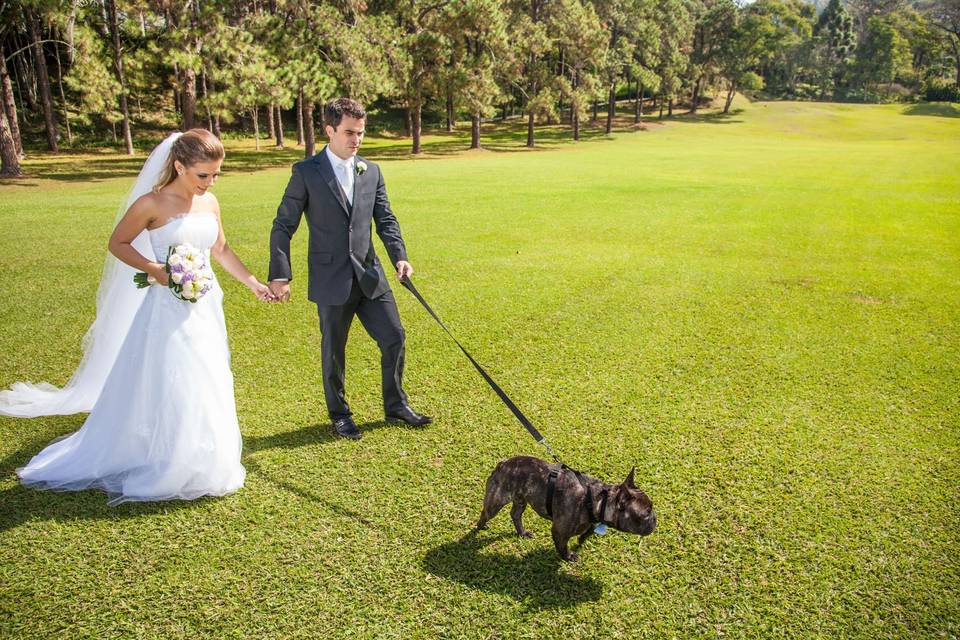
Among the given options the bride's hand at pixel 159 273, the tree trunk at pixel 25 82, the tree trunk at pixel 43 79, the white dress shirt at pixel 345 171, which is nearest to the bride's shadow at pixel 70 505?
the bride's hand at pixel 159 273

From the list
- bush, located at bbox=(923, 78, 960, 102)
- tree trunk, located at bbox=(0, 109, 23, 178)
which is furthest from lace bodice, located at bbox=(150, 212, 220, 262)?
bush, located at bbox=(923, 78, 960, 102)

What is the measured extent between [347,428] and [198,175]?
254 centimetres

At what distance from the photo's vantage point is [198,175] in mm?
4691

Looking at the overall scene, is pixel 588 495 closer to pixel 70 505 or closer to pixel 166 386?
pixel 166 386

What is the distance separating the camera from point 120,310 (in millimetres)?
5547

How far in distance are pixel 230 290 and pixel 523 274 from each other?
5.24 metres

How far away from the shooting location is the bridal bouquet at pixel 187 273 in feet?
15.3

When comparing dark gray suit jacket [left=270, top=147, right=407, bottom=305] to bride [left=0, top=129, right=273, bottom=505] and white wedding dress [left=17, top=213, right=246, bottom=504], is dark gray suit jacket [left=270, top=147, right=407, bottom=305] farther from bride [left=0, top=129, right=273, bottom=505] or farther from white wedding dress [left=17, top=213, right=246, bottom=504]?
white wedding dress [left=17, top=213, right=246, bottom=504]

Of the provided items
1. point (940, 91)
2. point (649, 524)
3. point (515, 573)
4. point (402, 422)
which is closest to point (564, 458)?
point (515, 573)

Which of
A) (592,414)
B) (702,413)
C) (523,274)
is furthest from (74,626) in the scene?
(523,274)

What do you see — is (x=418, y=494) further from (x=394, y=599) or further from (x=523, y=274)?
(x=523, y=274)

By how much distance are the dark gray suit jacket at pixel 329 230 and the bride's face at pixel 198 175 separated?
2.15 feet

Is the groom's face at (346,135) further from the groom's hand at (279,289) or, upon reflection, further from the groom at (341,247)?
the groom's hand at (279,289)

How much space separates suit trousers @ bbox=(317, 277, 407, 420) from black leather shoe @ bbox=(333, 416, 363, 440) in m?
0.05
